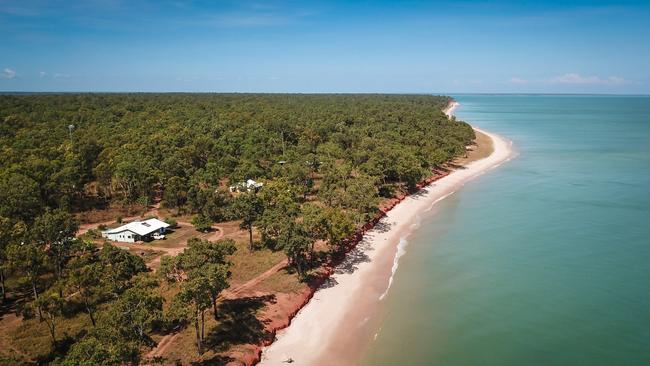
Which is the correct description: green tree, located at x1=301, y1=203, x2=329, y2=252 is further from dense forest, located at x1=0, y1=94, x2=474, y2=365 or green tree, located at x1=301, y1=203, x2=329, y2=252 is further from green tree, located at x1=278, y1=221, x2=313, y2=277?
green tree, located at x1=278, y1=221, x2=313, y2=277

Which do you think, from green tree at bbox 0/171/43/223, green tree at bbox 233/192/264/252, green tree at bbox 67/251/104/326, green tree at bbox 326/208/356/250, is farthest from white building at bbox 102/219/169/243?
green tree at bbox 326/208/356/250

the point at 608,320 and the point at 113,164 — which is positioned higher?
the point at 113,164

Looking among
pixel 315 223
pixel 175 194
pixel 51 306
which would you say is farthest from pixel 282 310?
pixel 175 194

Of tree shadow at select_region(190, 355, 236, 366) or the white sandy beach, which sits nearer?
tree shadow at select_region(190, 355, 236, 366)

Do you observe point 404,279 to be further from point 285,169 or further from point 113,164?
point 113,164

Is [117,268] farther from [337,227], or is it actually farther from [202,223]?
[337,227]

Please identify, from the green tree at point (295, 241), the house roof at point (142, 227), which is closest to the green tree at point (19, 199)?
the house roof at point (142, 227)

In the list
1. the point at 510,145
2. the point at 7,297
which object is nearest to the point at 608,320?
the point at 7,297
